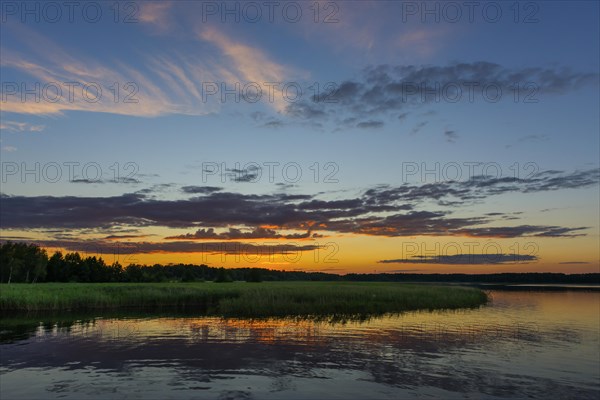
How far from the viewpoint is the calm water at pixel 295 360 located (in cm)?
2036

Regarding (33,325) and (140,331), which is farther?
(33,325)

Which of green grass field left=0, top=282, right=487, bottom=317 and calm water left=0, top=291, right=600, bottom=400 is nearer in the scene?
calm water left=0, top=291, right=600, bottom=400

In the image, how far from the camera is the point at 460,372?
2409 cm

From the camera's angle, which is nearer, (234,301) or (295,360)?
(295,360)

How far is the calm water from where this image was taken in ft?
66.8

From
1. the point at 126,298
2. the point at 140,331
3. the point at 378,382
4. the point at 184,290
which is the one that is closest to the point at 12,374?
the point at 140,331

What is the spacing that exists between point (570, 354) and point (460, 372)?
34.0 ft

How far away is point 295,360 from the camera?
88.9 ft

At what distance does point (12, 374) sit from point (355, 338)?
22.3 metres

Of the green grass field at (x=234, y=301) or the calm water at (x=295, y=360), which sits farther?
the green grass field at (x=234, y=301)

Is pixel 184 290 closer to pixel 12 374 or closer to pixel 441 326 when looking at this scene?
pixel 441 326

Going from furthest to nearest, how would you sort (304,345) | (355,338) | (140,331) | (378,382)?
(140,331) < (355,338) < (304,345) < (378,382)

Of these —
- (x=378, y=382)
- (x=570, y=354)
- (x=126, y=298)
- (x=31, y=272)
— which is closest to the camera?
(x=378, y=382)

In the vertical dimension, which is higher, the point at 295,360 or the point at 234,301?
the point at 295,360
